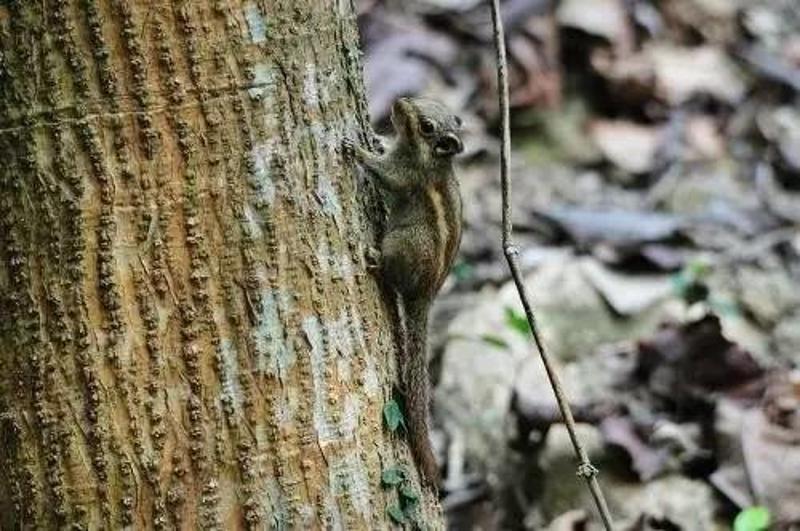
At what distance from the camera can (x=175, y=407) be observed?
2.97 metres

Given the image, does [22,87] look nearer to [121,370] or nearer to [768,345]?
[121,370]

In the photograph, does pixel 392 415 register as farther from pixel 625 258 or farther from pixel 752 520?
pixel 625 258

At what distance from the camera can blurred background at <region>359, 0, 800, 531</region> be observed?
4992 millimetres

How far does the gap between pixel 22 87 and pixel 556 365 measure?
3.15m

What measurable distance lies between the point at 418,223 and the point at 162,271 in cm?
93

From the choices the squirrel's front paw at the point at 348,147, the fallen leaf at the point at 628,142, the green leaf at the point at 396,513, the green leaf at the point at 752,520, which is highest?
the fallen leaf at the point at 628,142

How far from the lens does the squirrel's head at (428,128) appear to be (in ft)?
13.0

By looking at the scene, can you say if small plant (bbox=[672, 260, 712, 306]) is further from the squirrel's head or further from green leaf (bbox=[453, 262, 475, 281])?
the squirrel's head

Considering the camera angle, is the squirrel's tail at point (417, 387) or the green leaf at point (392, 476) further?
the squirrel's tail at point (417, 387)

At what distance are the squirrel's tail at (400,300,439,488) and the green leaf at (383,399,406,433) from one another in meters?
0.05

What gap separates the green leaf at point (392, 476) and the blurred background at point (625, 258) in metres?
1.60

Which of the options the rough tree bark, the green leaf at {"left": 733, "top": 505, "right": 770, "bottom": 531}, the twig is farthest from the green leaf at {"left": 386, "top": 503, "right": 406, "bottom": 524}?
the green leaf at {"left": 733, "top": 505, "right": 770, "bottom": 531}

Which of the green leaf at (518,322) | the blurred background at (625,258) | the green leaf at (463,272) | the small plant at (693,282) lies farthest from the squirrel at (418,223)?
the green leaf at (463,272)

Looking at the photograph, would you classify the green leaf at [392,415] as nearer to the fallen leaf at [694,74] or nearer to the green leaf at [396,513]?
the green leaf at [396,513]
